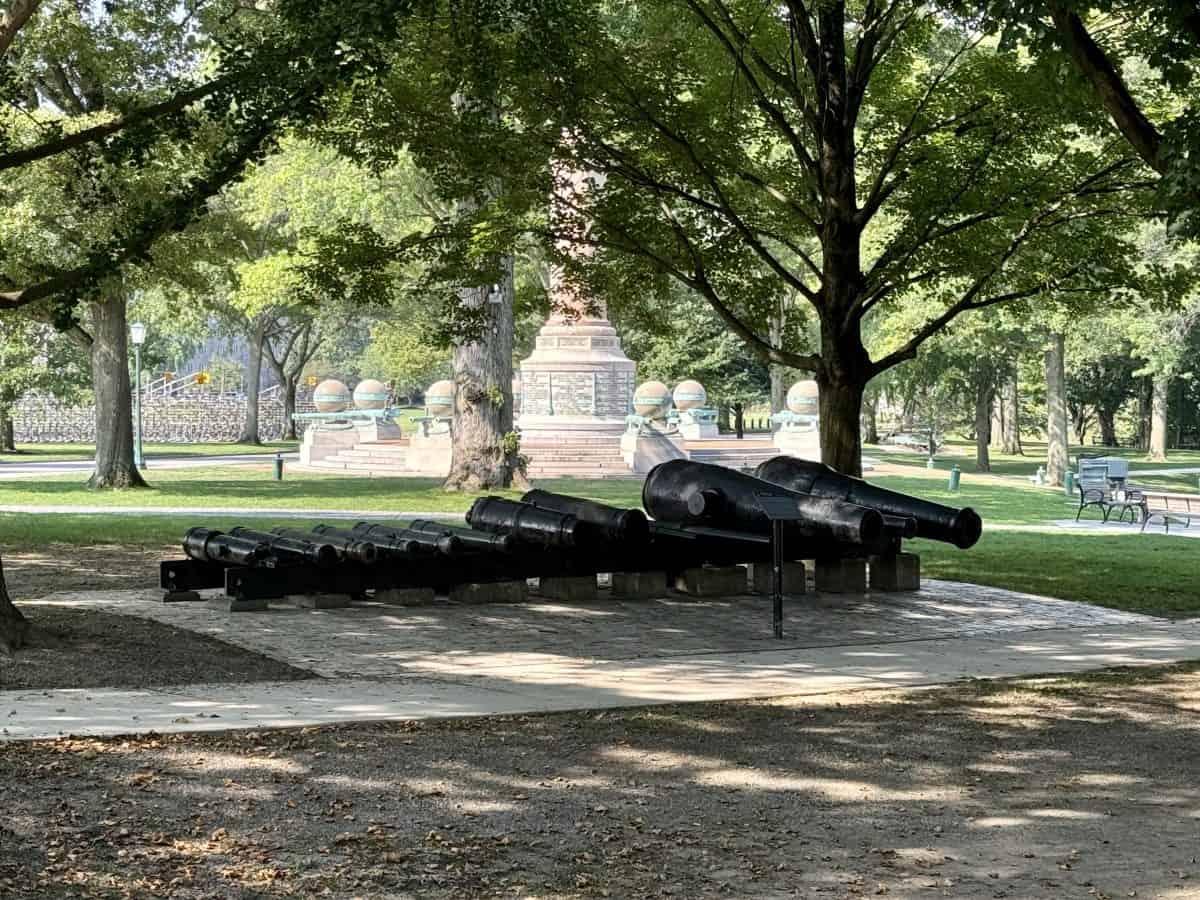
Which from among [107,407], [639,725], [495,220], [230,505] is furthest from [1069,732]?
[107,407]

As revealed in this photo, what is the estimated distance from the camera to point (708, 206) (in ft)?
53.5

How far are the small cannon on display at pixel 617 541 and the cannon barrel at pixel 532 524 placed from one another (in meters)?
0.01

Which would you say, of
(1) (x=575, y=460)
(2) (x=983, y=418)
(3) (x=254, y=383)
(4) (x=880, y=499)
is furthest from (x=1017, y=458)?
(4) (x=880, y=499)

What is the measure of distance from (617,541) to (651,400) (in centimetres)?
3032

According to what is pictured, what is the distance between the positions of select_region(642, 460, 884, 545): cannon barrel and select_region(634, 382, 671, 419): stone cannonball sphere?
2900cm

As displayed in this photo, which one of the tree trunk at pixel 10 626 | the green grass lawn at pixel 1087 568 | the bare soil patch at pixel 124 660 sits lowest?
the green grass lawn at pixel 1087 568

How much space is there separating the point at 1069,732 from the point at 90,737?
495 cm

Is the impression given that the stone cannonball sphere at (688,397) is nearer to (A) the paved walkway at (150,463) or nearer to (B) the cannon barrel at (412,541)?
(A) the paved walkway at (150,463)

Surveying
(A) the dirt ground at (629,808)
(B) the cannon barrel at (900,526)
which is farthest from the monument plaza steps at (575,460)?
(A) the dirt ground at (629,808)

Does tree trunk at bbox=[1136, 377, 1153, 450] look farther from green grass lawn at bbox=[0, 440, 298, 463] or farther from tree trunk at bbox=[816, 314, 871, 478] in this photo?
tree trunk at bbox=[816, 314, 871, 478]

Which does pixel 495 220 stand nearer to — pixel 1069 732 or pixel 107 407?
pixel 1069 732

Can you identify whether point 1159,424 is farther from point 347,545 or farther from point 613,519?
point 347,545

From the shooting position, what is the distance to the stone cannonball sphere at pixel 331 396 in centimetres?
4684

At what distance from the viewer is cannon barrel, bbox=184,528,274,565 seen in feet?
42.6
